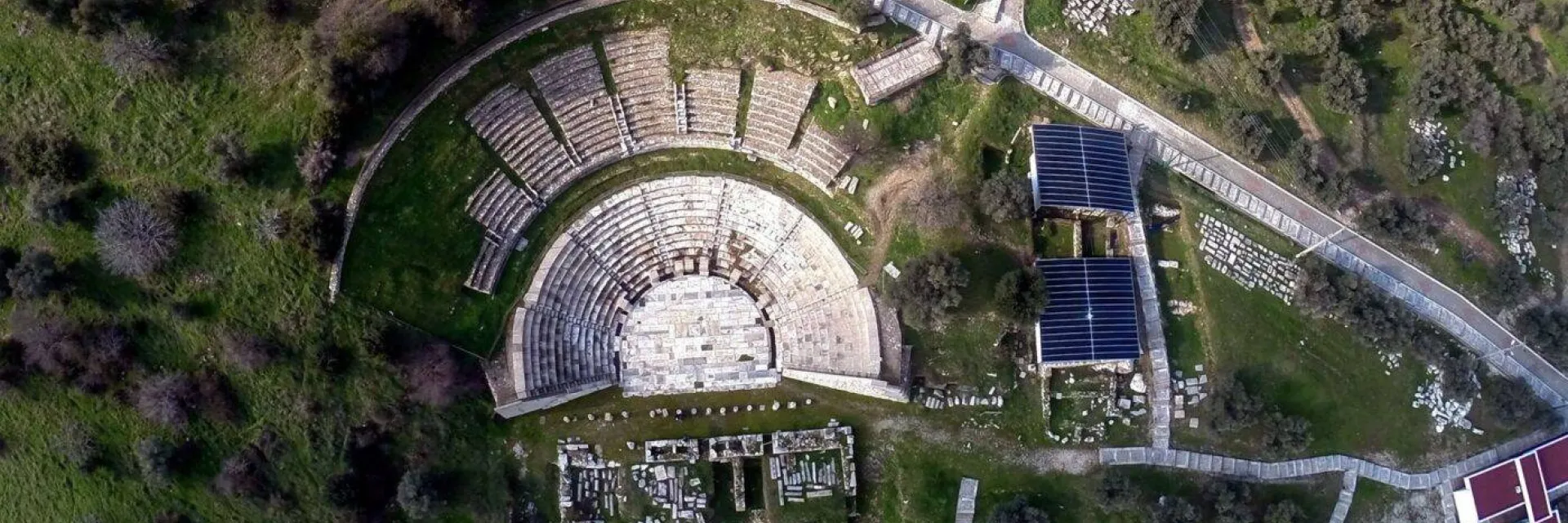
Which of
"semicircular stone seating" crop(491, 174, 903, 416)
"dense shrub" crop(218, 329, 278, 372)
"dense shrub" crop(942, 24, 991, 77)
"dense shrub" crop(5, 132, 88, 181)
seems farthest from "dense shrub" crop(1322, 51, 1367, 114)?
"dense shrub" crop(5, 132, 88, 181)

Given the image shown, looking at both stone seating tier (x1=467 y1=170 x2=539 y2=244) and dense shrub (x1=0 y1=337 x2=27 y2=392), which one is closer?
dense shrub (x1=0 y1=337 x2=27 y2=392)

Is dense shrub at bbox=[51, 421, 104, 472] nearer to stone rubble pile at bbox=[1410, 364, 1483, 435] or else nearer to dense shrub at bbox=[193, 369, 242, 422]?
dense shrub at bbox=[193, 369, 242, 422]

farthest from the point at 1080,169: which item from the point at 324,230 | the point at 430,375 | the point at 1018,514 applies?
the point at 324,230

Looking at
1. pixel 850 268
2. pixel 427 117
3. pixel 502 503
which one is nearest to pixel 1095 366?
pixel 850 268

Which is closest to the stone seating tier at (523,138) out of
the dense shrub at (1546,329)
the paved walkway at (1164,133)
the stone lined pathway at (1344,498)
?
the paved walkway at (1164,133)

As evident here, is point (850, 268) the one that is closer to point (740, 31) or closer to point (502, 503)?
point (740, 31)

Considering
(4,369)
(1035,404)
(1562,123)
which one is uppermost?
(1562,123)

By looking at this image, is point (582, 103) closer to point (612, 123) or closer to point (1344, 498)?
point (612, 123)
